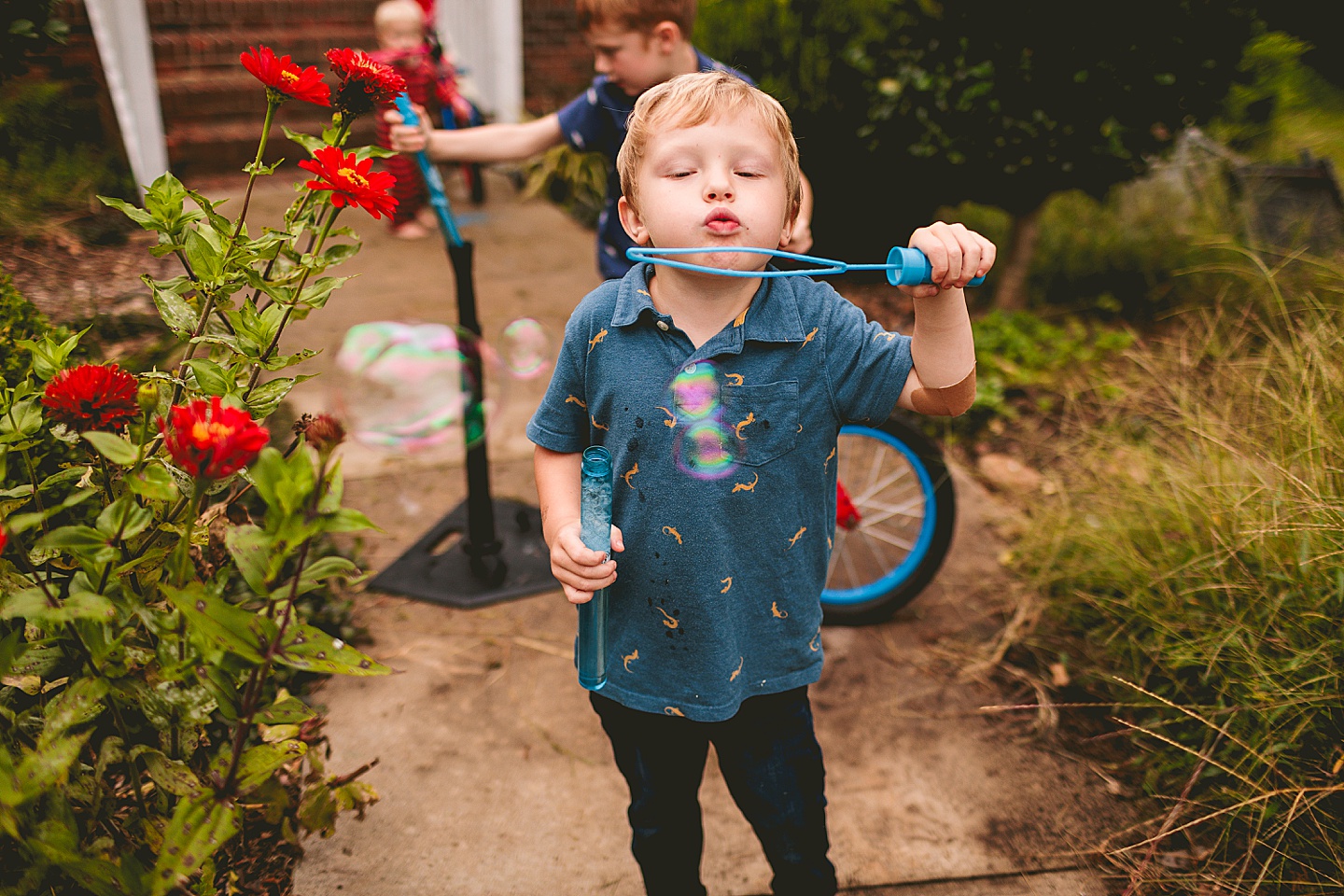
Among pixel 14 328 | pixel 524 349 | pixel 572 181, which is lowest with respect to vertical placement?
pixel 572 181

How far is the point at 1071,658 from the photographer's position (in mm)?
2562

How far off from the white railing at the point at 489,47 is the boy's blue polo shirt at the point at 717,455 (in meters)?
5.81

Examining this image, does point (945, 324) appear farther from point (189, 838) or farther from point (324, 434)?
point (189, 838)

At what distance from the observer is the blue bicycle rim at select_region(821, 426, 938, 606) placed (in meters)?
2.62

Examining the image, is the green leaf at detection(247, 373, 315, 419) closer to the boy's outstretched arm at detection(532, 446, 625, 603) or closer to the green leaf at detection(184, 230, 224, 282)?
the green leaf at detection(184, 230, 224, 282)

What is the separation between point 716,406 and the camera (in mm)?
1413

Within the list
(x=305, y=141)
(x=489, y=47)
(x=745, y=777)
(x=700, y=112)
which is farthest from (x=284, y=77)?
(x=489, y=47)

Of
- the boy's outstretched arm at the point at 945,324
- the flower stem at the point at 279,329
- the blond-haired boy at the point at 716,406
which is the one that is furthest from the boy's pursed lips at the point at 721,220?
the flower stem at the point at 279,329

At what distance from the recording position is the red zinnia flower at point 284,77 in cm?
140

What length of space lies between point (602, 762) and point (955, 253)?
1.57 meters

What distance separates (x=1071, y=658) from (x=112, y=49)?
17.8 feet

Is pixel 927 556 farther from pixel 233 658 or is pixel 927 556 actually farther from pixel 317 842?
pixel 233 658

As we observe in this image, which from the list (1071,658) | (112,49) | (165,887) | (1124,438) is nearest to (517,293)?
(112,49)

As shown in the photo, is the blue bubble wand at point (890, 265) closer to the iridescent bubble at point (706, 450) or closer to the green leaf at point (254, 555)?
the iridescent bubble at point (706, 450)
